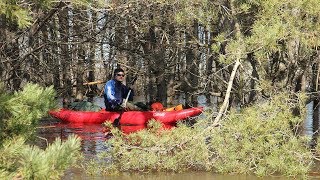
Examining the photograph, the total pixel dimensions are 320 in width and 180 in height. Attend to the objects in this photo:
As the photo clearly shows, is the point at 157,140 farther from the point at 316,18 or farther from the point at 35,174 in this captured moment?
the point at 35,174

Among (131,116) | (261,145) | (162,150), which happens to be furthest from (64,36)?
(261,145)

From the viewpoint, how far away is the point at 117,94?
45.7 ft

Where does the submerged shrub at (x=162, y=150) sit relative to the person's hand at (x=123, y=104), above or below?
above

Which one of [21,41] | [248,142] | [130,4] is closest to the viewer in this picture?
[248,142]

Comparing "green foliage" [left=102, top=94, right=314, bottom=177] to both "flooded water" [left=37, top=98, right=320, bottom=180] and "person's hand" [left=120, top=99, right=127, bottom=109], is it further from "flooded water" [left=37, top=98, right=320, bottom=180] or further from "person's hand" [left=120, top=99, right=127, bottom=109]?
"person's hand" [left=120, top=99, right=127, bottom=109]

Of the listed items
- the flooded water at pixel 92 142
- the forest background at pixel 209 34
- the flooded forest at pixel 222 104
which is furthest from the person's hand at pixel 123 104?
the flooded forest at pixel 222 104

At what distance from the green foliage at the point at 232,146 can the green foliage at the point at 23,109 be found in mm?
3549

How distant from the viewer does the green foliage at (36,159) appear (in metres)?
2.60

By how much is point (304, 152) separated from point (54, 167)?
455cm

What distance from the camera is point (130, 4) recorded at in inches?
351

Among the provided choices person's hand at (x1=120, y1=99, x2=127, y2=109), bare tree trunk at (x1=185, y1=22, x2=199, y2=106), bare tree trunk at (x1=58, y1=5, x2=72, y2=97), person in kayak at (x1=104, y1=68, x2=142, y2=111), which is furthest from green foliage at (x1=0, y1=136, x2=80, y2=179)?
person's hand at (x1=120, y1=99, x2=127, y2=109)

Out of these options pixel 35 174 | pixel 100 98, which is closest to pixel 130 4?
pixel 35 174

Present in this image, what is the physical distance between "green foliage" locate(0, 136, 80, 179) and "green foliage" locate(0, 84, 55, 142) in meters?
0.22

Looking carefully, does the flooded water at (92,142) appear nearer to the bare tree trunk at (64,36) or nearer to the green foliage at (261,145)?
the green foliage at (261,145)
